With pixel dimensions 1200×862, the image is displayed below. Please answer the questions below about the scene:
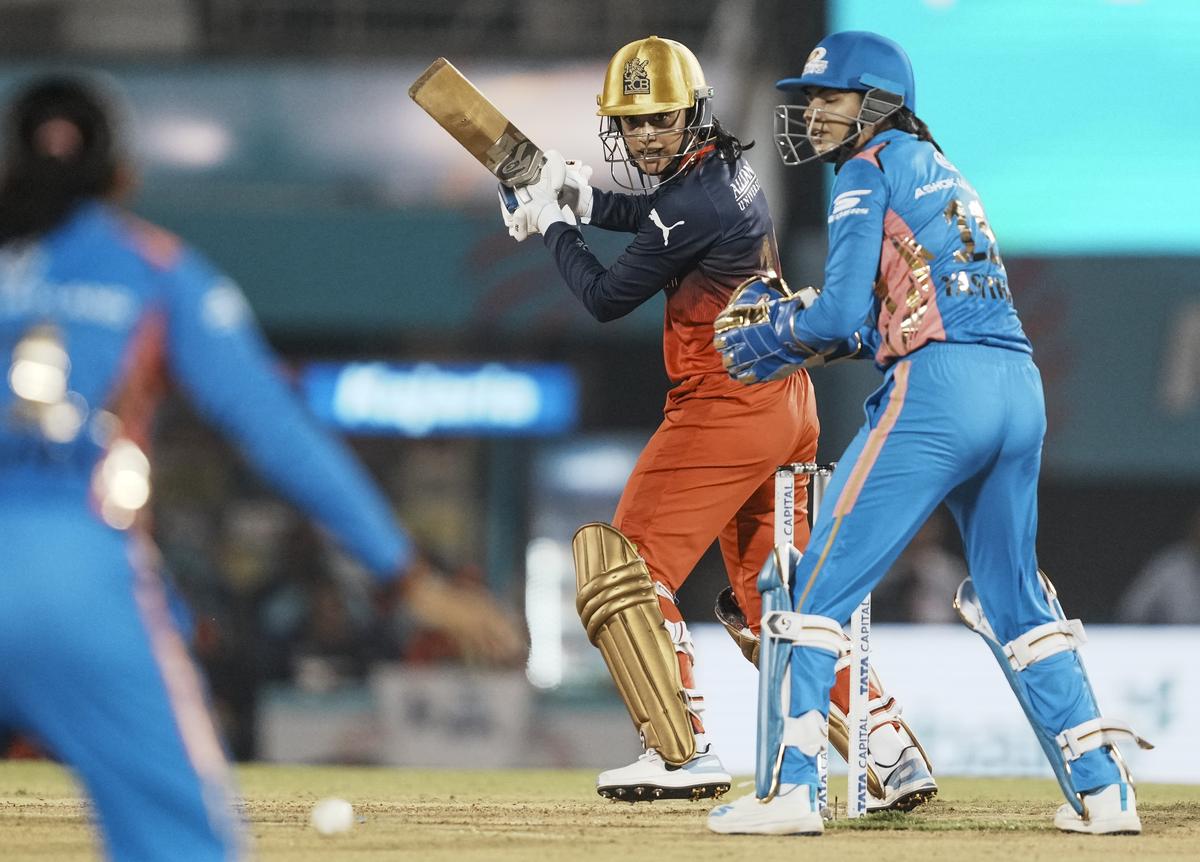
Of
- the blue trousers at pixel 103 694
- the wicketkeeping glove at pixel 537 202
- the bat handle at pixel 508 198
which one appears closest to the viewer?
the blue trousers at pixel 103 694

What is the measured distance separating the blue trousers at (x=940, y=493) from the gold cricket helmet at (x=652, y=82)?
4.63ft

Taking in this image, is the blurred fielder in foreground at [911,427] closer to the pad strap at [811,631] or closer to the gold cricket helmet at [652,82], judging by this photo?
the pad strap at [811,631]

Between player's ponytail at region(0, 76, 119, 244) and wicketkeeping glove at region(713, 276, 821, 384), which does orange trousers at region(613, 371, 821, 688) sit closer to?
wicketkeeping glove at region(713, 276, 821, 384)

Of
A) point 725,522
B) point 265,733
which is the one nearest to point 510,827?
point 725,522

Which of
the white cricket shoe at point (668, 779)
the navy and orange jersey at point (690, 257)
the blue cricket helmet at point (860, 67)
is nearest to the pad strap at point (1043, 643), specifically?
the white cricket shoe at point (668, 779)

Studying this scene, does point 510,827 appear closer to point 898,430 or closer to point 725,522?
point 725,522

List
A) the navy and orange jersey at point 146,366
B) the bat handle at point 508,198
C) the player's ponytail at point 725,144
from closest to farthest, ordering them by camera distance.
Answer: the navy and orange jersey at point 146,366 → the player's ponytail at point 725,144 → the bat handle at point 508,198

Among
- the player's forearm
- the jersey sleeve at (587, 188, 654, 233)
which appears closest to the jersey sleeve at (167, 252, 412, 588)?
the player's forearm

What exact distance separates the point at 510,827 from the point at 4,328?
302cm

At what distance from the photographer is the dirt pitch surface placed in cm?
482

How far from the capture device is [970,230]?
17.1 feet

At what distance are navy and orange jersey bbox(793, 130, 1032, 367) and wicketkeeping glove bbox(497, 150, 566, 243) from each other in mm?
1409

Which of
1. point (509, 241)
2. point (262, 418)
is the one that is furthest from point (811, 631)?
point (509, 241)

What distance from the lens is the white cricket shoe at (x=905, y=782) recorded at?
19.4 feet
